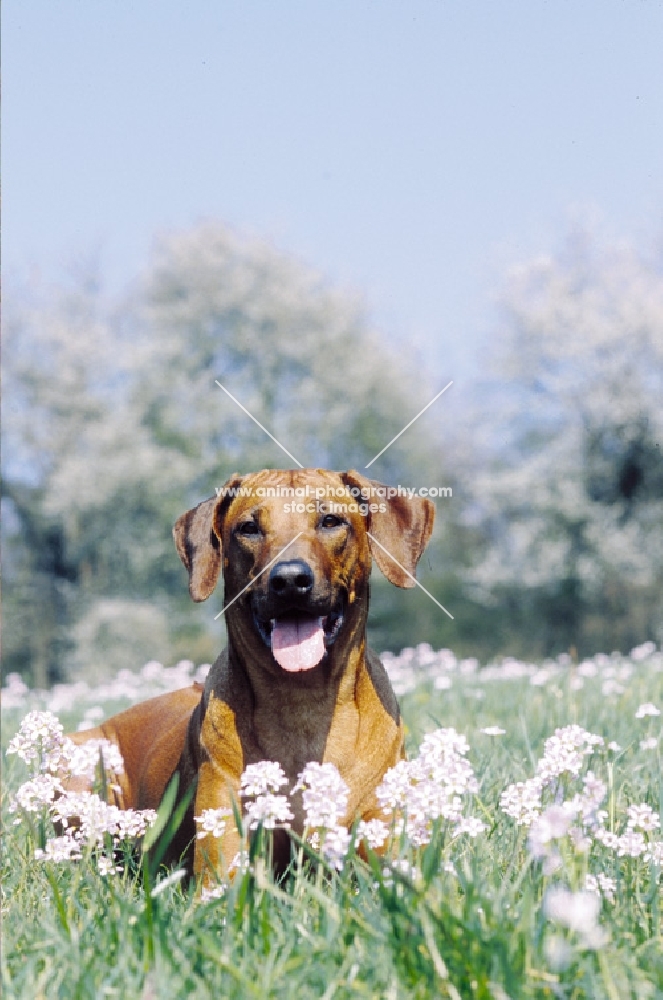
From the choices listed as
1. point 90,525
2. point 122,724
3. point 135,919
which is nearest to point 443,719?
point 122,724

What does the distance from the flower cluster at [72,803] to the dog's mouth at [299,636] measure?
64 cm

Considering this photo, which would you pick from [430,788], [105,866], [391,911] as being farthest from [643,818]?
[105,866]

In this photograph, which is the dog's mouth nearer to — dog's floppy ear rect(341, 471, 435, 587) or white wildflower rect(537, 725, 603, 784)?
dog's floppy ear rect(341, 471, 435, 587)

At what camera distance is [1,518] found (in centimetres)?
2072

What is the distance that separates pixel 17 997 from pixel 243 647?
5.10 feet

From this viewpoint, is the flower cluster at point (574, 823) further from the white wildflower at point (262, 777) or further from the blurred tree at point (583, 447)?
the blurred tree at point (583, 447)

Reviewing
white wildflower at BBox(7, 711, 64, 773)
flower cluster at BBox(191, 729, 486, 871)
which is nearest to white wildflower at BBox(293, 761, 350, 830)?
flower cluster at BBox(191, 729, 486, 871)

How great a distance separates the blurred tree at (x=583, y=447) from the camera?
20.9 metres

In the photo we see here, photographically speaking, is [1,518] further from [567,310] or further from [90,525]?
[567,310]

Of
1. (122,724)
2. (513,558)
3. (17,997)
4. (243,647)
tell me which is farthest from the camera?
(513,558)

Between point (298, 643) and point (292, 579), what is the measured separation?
27 centimetres

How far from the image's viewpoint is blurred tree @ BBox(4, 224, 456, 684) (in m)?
20.0

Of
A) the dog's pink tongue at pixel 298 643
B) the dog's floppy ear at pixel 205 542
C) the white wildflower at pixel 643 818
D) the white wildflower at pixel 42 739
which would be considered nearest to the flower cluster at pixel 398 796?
the white wildflower at pixel 643 818

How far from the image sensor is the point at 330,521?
12.0 feet
